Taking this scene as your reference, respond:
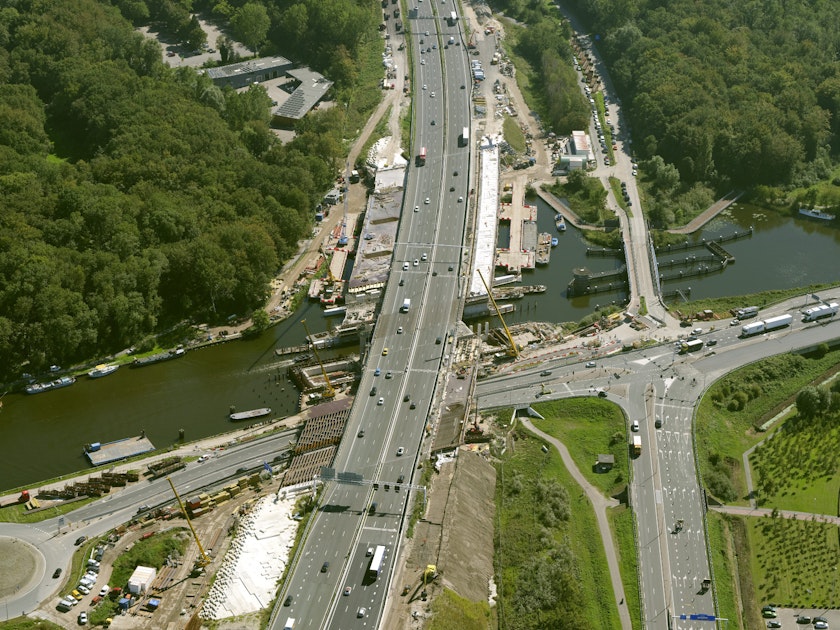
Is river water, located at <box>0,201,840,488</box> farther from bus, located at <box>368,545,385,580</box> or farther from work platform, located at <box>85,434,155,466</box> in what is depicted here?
bus, located at <box>368,545,385,580</box>

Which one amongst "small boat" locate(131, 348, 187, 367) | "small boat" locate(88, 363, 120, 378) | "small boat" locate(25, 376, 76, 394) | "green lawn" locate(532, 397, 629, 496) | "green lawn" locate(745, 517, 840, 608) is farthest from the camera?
"small boat" locate(131, 348, 187, 367)

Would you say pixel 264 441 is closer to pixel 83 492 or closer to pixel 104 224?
pixel 83 492

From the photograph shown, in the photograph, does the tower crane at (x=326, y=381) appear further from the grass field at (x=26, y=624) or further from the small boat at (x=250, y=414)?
the grass field at (x=26, y=624)

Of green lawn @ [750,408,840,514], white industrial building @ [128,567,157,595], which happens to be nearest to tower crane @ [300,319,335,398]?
white industrial building @ [128,567,157,595]

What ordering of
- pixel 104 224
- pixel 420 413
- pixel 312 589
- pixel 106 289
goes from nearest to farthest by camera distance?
pixel 312 589
pixel 420 413
pixel 106 289
pixel 104 224

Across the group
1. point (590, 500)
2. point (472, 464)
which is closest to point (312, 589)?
point (472, 464)

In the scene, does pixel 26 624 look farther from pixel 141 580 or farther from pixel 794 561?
pixel 794 561
